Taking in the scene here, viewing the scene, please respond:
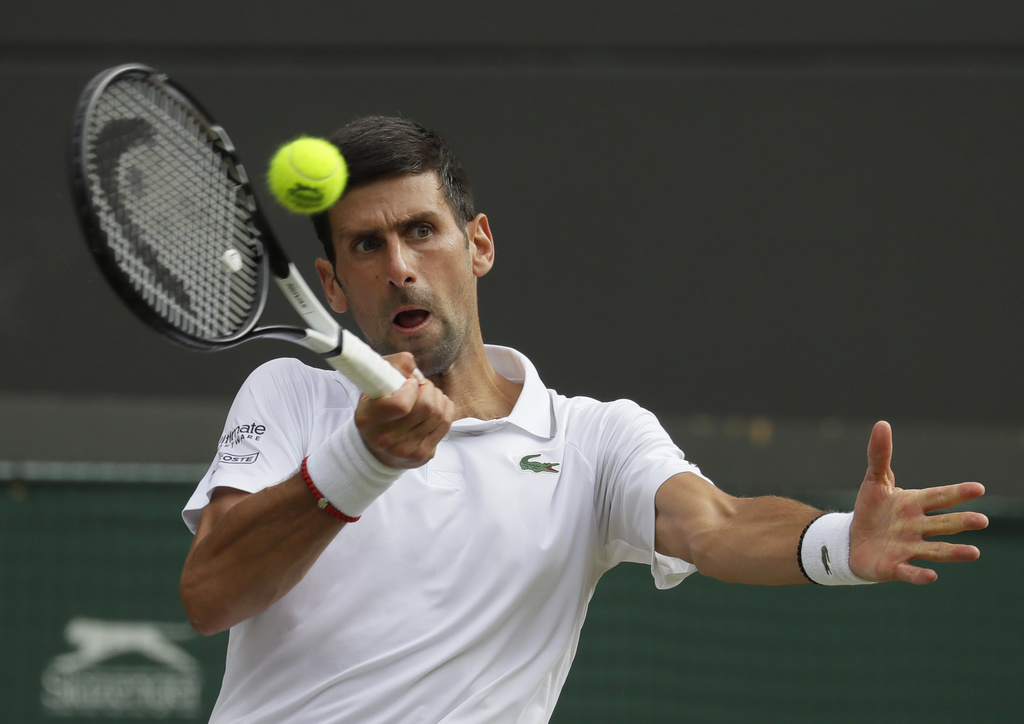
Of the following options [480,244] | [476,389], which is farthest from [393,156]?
[476,389]

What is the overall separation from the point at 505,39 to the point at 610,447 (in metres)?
3.00

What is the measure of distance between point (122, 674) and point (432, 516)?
2.84 m

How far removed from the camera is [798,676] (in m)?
4.64

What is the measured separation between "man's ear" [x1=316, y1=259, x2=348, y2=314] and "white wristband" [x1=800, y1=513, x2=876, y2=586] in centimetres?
103

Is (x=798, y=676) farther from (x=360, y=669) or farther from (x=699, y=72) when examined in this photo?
(x=360, y=669)

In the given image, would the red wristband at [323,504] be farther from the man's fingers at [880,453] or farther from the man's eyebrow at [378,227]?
the man's fingers at [880,453]

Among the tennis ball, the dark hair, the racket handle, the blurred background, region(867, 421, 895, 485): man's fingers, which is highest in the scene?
the blurred background

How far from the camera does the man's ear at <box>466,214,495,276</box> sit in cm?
264

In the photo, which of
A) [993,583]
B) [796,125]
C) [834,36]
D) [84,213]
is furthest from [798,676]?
[84,213]

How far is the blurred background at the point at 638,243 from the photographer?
186 inches

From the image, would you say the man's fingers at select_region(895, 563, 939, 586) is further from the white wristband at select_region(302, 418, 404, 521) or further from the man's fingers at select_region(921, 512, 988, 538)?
the white wristband at select_region(302, 418, 404, 521)

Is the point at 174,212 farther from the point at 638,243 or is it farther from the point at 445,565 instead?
the point at 638,243

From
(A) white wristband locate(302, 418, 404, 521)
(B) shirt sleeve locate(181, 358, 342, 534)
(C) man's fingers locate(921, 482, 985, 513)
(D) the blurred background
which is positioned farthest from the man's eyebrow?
(D) the blurred background

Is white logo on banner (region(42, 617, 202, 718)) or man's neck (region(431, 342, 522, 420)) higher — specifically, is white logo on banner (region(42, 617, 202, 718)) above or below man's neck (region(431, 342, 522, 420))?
below
